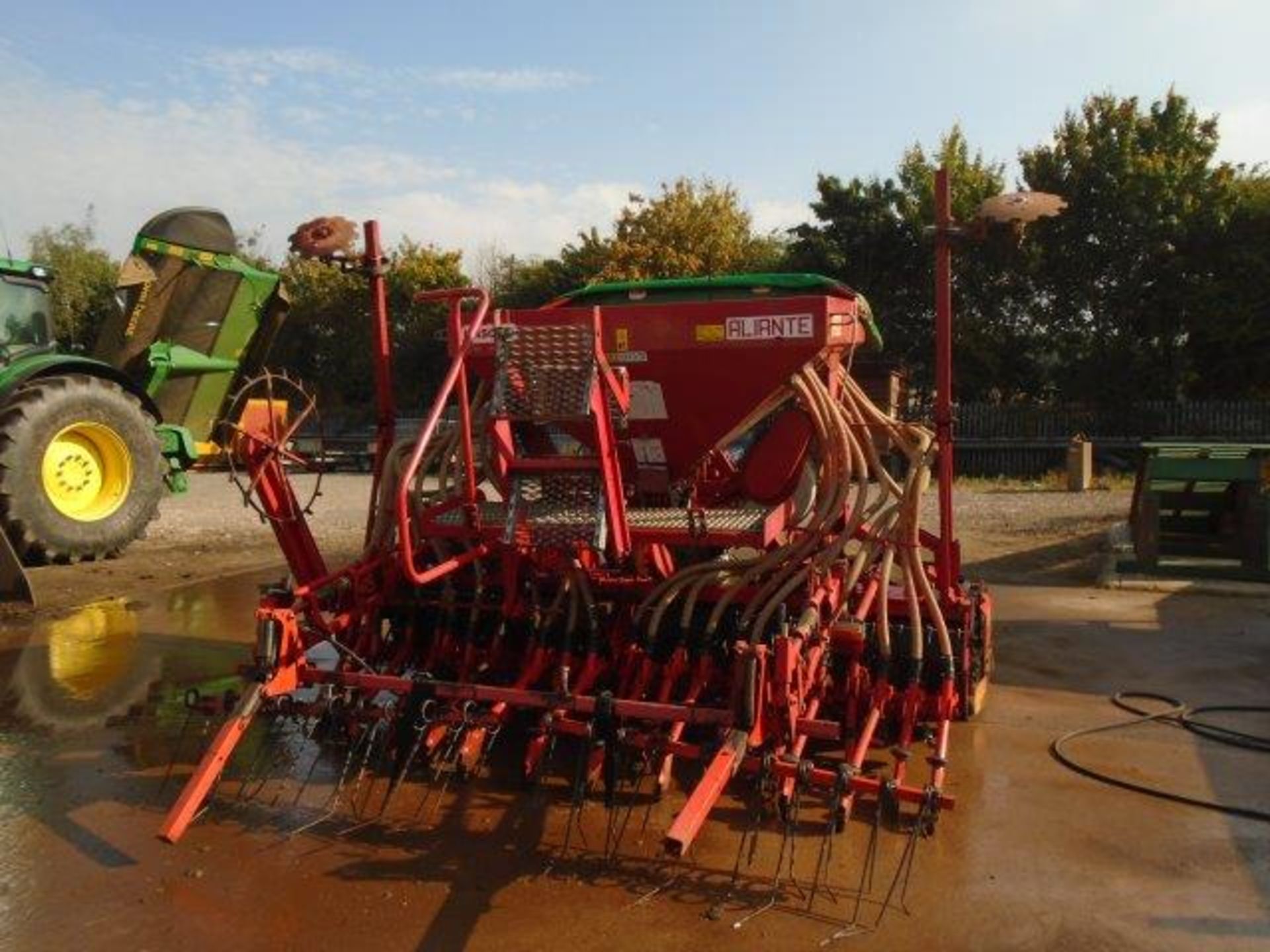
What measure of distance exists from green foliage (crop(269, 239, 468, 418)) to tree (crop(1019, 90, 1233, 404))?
1595cm

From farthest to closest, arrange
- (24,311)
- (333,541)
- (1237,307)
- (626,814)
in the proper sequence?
(1237,307), (333,541), (24,311), (626,814)

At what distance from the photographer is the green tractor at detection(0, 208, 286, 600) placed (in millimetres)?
8531

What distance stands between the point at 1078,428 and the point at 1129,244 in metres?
4.09

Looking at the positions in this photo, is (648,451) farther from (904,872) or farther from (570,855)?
(904,872)

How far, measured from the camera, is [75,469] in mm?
9070

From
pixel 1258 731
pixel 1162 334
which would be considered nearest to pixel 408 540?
pixel 1258 731

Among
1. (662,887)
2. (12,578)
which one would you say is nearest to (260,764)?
(662,887)

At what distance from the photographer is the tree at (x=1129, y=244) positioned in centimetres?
2255

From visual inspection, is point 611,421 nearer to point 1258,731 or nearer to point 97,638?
point 1258,731

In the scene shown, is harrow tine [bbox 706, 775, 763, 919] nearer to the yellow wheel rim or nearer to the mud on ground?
the mud on ground

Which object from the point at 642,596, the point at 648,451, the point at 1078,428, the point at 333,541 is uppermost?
the point at 1078,428

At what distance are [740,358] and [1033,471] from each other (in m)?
19.0

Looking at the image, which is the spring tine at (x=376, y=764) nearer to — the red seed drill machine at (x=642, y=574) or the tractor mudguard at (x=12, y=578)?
the red seed drill machine at (x=642, y=574)

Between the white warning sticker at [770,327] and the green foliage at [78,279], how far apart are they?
2227 cm
